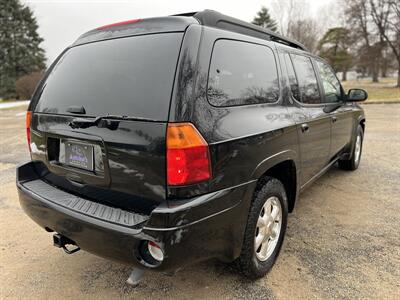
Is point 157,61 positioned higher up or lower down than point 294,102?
higher up

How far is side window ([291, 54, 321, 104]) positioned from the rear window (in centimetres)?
161

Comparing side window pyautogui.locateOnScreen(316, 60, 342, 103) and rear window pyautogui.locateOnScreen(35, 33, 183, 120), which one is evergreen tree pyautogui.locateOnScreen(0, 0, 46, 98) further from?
rear window pyautogui.locateOnScreen(35, 33, 183, 120)

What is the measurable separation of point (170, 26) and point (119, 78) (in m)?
0.45

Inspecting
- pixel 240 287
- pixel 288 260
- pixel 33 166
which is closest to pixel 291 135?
pixel 288 260

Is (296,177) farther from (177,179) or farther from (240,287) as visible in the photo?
(177,179)

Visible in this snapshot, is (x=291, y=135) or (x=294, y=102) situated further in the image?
(x=294, y=102)

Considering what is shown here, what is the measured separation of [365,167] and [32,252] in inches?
197

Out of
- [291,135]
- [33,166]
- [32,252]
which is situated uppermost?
[291,135]

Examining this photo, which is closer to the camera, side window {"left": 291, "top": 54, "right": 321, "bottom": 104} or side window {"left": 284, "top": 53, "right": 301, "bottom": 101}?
side window {"left": 284, "top": 53, "right": 301, "bottom": 101}

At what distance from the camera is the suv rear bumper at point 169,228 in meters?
1.71

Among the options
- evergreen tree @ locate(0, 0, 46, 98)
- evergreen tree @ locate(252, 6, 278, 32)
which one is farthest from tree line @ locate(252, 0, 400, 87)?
evergreen tree @ locate(0, 0, 46, 98)

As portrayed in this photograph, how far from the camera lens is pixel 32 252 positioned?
9.68 ft

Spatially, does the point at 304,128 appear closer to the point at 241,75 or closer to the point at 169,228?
the point at 241,75

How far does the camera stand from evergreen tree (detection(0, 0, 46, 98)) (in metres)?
32.2
